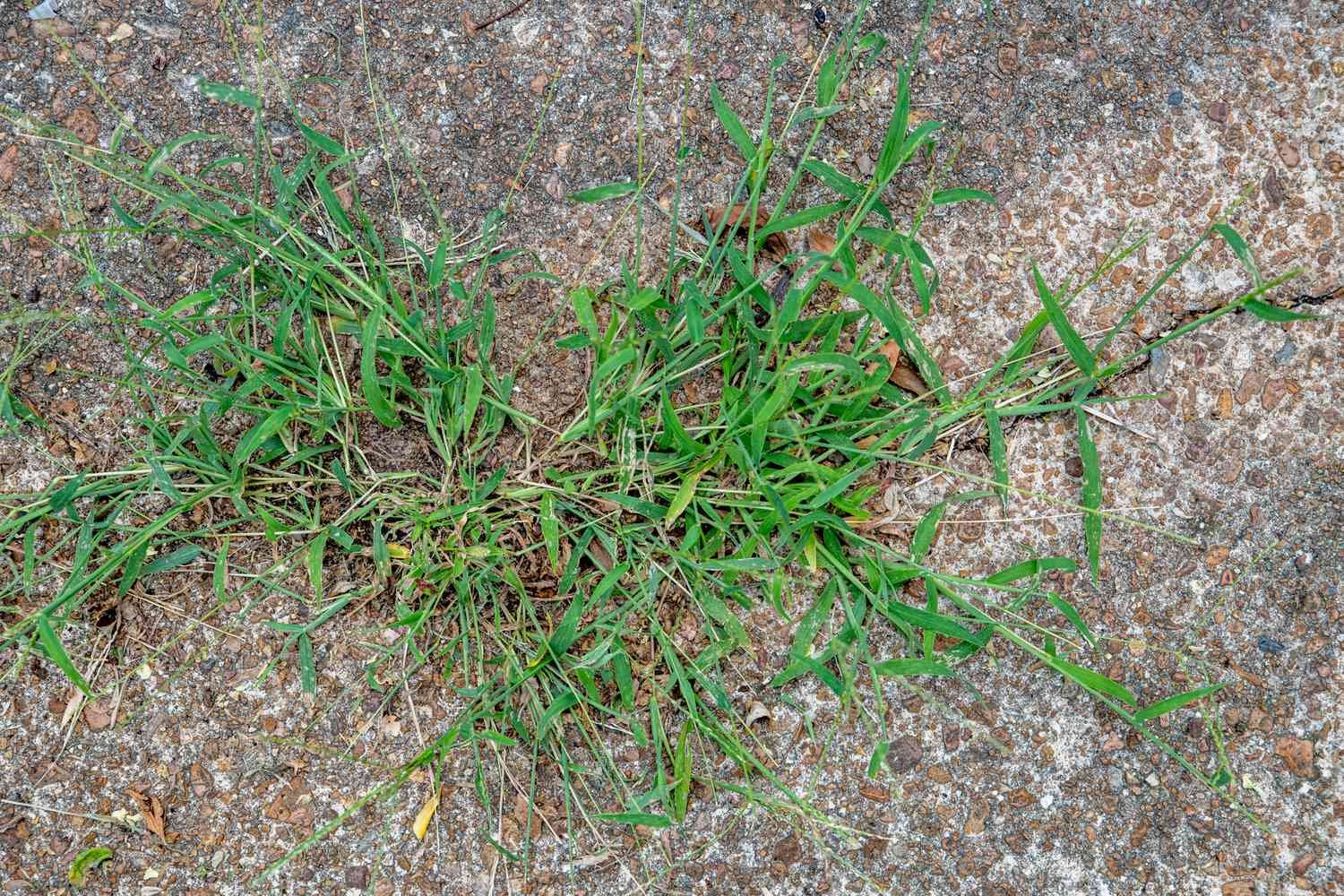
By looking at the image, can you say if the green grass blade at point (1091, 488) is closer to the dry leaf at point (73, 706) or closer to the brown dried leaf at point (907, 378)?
the brown dried leaf at point (907, 378)

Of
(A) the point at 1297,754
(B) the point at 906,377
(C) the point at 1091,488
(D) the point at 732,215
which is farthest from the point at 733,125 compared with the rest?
(A) the point at 1297,754

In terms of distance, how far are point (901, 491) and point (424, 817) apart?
3.80 feet

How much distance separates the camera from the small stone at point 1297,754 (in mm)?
1930

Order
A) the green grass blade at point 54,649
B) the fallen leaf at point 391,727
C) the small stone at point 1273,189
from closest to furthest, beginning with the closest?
the green grass blade at point 54,649 → the fallen leaf at point 391,727 → the small stone at point 1273,189

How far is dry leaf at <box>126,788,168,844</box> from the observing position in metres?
1.86

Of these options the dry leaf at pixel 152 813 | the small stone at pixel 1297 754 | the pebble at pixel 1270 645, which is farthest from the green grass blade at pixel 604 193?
the small stone at pixel 1297 754

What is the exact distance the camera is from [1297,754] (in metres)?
1.93

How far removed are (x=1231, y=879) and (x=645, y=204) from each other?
71.8 inches

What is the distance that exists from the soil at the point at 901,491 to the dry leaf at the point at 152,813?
0.6 inches

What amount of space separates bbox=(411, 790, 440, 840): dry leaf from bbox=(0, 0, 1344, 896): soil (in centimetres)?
2

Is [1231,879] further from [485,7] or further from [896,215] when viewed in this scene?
[485,7]

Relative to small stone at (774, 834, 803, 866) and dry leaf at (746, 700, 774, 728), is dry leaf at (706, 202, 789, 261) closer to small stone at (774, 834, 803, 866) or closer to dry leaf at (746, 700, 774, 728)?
dry leaf at (746, 700, 774, 728)

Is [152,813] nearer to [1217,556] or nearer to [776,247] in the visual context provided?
[776,247]

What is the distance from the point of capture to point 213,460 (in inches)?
72.7
